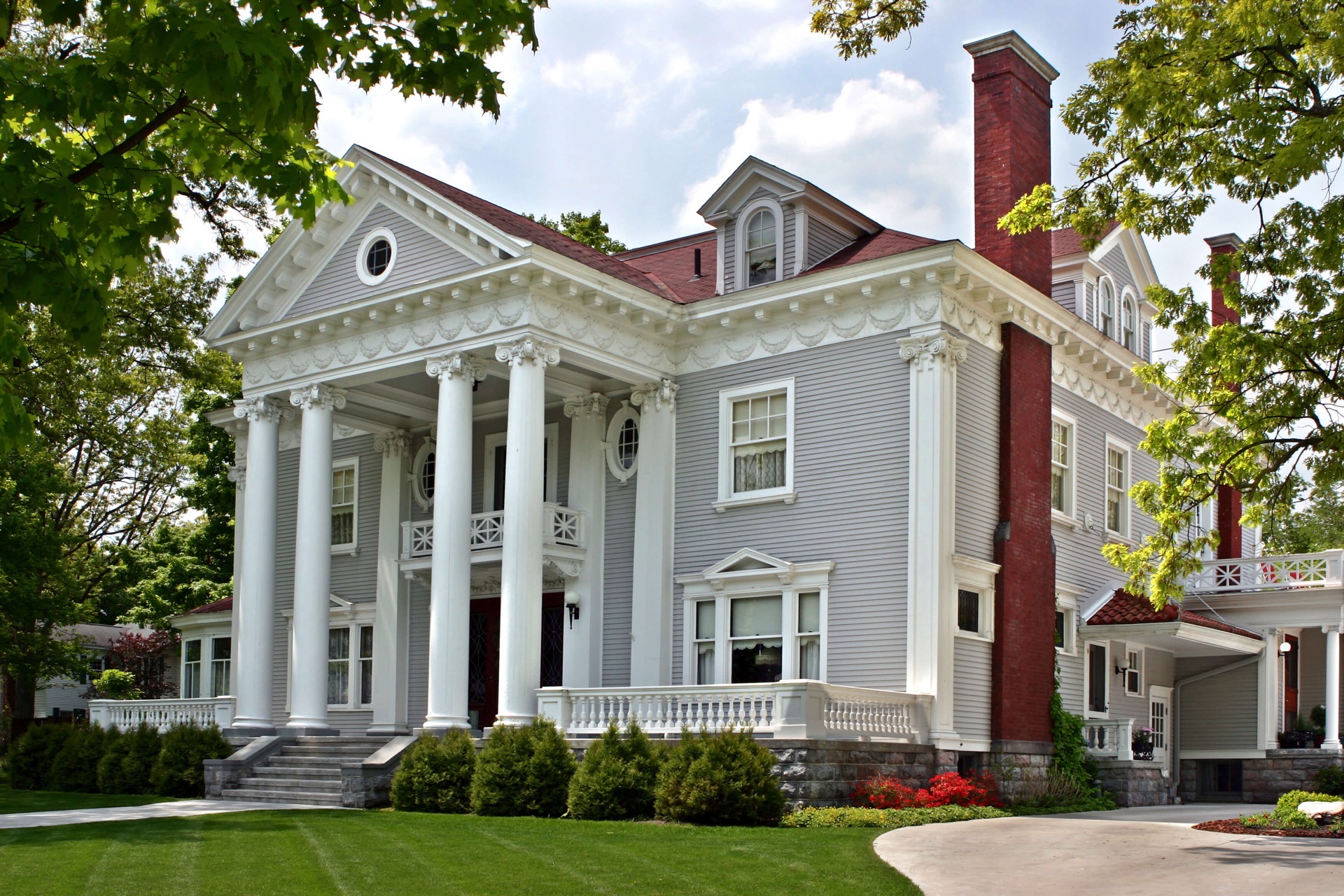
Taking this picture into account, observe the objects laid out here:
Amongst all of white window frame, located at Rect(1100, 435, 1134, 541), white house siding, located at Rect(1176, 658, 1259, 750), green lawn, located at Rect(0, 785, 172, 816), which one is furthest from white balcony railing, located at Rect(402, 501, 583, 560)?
white house siding, located at Rect(1176, 658, 1259, 750)

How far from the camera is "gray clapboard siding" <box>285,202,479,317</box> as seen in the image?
22672mm

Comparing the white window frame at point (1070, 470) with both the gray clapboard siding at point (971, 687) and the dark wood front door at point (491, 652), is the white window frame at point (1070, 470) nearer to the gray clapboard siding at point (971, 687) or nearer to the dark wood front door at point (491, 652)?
the gray clapboard siding at point (971, 687)

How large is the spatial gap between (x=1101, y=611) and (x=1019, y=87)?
9.24 m

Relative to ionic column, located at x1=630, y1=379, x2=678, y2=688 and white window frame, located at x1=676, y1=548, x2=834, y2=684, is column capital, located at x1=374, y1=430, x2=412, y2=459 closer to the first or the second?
ionic column, located at x1=630, y1=379, x2=678, y2=688

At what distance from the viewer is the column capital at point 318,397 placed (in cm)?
2444

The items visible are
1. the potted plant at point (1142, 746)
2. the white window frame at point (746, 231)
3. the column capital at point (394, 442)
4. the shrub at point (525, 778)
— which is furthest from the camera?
the column capital at point (394, 442)

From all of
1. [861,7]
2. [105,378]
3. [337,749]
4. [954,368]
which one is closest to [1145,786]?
[954,368]

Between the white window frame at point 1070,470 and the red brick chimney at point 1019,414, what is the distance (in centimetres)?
106

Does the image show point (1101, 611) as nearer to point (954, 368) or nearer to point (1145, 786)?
point (1145, 786)

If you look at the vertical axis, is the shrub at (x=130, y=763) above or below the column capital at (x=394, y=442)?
below

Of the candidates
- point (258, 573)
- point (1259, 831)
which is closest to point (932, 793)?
point (1259, 831)

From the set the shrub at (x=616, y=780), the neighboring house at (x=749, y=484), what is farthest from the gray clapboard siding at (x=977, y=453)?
the shrub at (x=616, y=780)

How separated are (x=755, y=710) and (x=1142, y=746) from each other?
929cm

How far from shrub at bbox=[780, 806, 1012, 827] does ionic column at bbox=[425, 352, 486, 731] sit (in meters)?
6.05
